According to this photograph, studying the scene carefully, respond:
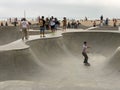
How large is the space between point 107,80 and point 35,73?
3560 millimetres

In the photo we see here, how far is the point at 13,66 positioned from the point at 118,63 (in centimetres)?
573

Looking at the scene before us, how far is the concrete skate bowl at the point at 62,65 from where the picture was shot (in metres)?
11.5

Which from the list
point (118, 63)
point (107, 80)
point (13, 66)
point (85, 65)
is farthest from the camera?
point (85, 65)

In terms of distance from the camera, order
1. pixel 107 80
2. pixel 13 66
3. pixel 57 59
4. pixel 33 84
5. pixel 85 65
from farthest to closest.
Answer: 1. pixel 57 59
2. pixel 85 65
3. pixel 107 80
4. pixel 13 66
5. pixel 33 84

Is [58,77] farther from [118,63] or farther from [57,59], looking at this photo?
[57,59]

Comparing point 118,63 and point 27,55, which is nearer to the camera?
point 27,55

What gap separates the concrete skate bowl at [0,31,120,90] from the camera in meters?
11.5

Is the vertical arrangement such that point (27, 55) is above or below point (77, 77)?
above

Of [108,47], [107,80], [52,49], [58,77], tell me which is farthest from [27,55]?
[108,47]

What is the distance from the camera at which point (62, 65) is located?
18234 millimetres

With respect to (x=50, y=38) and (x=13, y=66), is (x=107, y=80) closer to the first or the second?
(x=13, y=66)

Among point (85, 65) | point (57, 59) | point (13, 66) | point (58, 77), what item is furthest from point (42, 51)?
point (13, 66)

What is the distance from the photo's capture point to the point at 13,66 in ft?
44.7

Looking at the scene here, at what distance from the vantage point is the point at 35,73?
1446 cm
